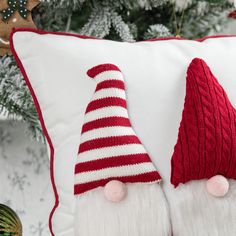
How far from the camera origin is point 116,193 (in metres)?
0.57

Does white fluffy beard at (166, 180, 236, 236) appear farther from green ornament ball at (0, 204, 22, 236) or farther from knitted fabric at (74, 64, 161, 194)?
green ornament ball at (0, 204, 22, 236)

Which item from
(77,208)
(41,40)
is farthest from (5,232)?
(41,40)

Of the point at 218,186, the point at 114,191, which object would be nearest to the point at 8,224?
the point at 114,191

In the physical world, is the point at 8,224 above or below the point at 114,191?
below

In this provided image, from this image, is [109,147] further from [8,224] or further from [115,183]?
[8,224]

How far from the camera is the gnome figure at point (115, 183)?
58 cm

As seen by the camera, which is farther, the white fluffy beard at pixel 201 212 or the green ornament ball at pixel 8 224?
the green ornament ball at pixel 8 224

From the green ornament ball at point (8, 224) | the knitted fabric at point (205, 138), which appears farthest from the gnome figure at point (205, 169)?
the green ornament ball at point (8, 224)

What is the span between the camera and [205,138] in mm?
574

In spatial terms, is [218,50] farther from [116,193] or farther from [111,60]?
[116,193]

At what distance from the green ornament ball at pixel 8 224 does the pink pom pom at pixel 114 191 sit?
8.9 inches

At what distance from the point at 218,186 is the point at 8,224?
349mm

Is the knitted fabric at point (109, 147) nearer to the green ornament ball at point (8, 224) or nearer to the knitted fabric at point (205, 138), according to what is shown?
the knitted fabric at point (205, 138)

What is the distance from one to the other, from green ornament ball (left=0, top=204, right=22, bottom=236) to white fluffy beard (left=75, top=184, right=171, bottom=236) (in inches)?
7.0
